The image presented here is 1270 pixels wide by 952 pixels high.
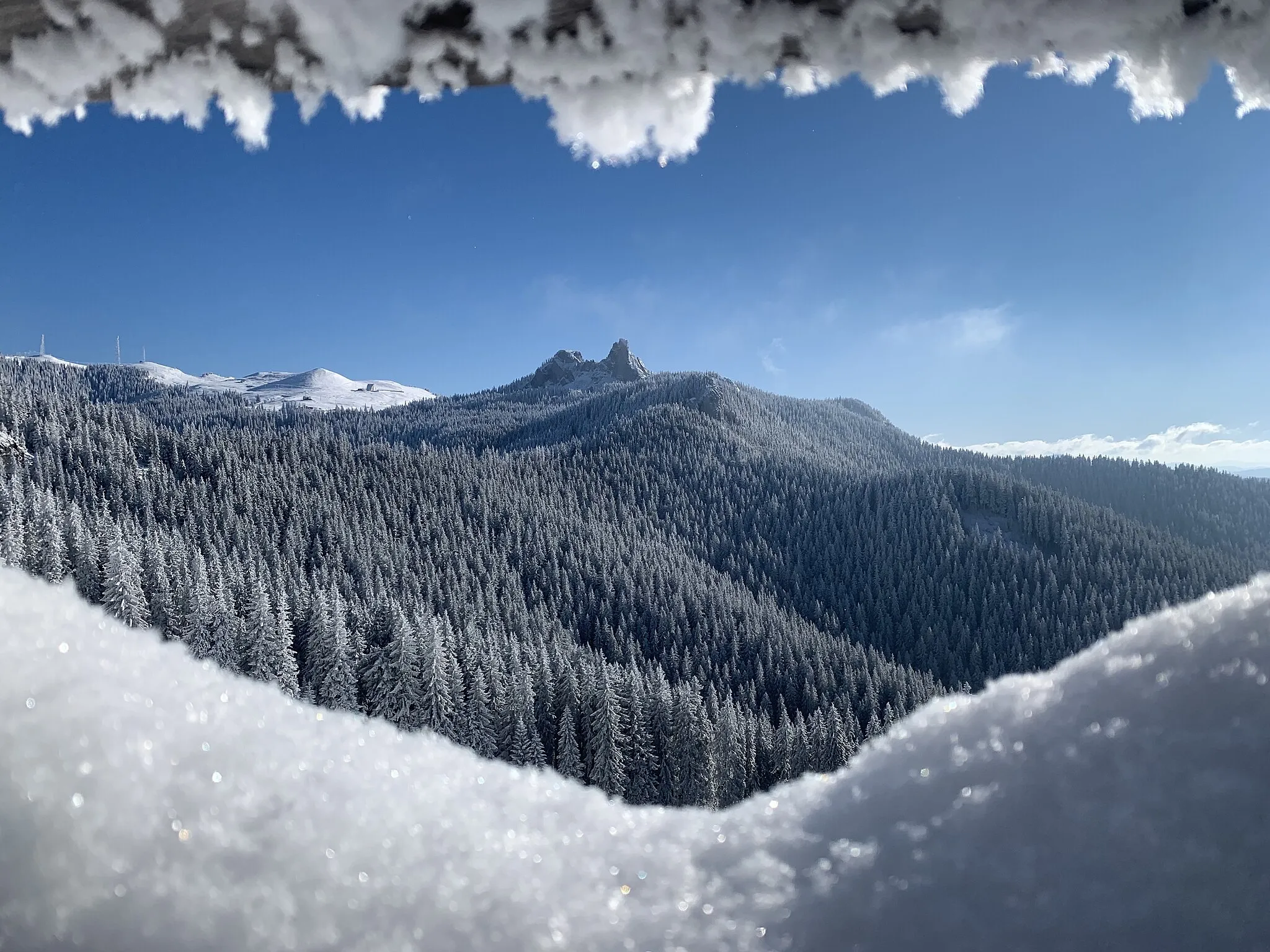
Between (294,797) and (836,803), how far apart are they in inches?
39.9

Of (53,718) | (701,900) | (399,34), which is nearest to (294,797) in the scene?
(53,718)

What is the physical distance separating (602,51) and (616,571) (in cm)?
9366

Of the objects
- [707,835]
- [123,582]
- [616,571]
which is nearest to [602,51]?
[707,835]

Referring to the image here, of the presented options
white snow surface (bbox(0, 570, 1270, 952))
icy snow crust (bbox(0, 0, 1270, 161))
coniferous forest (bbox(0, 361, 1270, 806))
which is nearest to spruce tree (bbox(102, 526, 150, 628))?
coniferous forest (bbox(0, 361, 1270, 806))

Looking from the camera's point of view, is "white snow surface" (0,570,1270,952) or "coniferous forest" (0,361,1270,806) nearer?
"white snow surface" (0,570,1270,952)

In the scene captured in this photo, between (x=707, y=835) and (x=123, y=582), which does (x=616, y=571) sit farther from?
(x=707, y=835)

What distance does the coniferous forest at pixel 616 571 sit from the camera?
43188mm

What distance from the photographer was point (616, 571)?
94.4 meters

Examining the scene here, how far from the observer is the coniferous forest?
43188 mm

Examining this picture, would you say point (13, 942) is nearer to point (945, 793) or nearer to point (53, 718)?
point (53, 718)

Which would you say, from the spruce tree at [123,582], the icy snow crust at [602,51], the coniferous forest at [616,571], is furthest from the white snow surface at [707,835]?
the spruce tree at [123,582]

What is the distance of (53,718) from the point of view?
1.34 metres

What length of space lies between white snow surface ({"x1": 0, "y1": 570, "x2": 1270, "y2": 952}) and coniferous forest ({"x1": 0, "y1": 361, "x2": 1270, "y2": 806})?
18451mm

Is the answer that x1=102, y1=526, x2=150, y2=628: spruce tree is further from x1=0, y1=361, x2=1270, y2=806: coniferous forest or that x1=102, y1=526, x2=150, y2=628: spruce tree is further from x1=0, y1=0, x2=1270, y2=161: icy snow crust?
x1=0, y1=0, x2=1270, y2=161: icy snow crust
